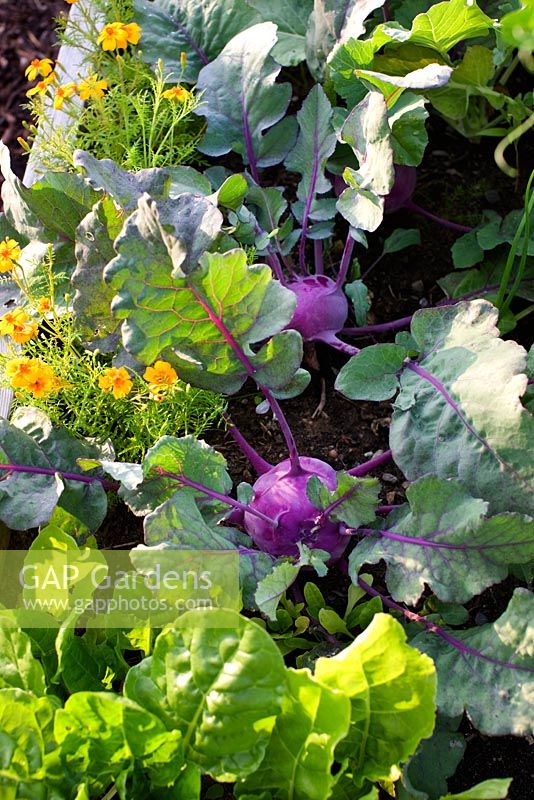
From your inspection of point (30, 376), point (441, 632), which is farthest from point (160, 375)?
point (441, 632)

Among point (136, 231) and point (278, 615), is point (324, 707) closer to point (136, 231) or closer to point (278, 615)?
point (278, 615)

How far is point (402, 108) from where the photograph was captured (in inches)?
59.2

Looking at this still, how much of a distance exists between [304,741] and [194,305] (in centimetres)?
64

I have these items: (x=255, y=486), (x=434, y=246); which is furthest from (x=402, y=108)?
(x=255, y=486)

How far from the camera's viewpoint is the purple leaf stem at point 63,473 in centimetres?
145

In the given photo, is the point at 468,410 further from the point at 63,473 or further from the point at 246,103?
the point at 246,103

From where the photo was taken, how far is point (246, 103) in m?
1.83

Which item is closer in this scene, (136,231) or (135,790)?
(135,790)

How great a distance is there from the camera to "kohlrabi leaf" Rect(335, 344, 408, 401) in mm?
1469

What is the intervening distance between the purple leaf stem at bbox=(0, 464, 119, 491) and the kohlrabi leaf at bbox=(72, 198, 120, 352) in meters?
0.22

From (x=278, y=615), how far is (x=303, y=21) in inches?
50.9

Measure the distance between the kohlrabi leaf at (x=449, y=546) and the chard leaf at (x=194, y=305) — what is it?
31 cm

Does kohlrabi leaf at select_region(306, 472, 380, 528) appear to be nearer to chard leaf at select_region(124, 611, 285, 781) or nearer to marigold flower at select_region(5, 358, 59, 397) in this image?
chard leaf at select_region(124, 611, 285, 781)

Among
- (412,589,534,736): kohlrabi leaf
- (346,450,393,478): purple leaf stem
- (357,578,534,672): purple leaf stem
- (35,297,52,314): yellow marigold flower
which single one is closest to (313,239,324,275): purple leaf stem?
(346,450,393,478): purple leaf stem
